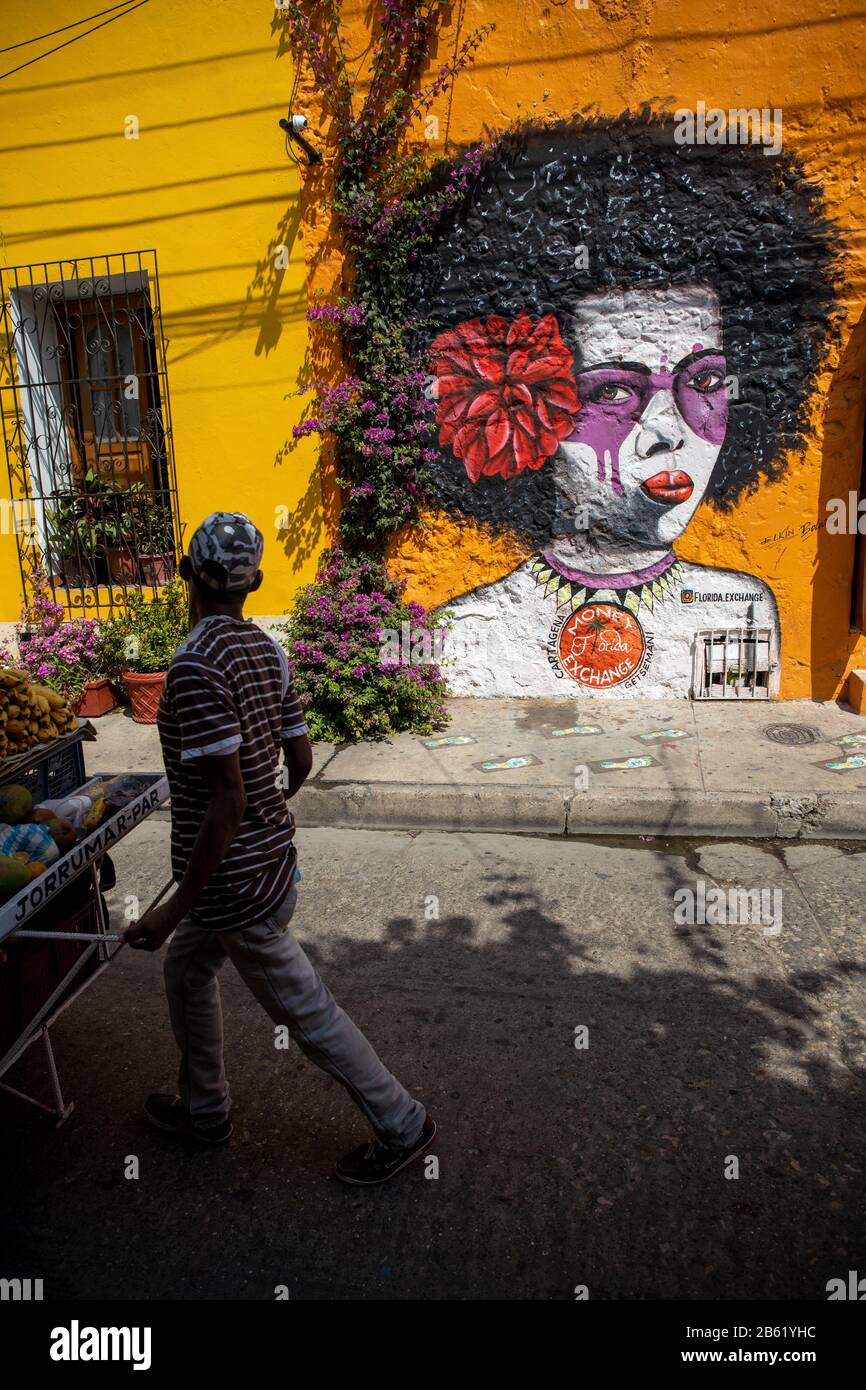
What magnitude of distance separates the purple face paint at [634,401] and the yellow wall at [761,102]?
2.22ft

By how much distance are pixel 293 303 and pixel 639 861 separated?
5252 mm

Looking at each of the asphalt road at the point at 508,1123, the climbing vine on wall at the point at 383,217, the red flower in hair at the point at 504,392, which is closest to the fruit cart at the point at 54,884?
the asphalt road at the point at 508,1123

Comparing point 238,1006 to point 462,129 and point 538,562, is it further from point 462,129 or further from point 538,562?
point 462,129

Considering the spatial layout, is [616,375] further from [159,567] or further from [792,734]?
[159,567]

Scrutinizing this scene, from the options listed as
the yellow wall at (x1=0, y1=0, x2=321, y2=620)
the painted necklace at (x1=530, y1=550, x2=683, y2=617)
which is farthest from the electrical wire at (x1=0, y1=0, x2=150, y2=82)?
the painted necklace at (x1=530, y1=550, x2=683, y2=617)

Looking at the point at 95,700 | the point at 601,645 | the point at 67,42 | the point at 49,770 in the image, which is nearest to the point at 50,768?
the point at 49,770

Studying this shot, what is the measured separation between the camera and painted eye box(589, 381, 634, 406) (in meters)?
6.93

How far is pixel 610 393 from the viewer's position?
6.95 meters

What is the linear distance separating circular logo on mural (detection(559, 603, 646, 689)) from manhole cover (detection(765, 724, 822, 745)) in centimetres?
125

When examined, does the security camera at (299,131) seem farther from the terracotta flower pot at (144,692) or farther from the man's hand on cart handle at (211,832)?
the man's hand on cart handle at (211,832)

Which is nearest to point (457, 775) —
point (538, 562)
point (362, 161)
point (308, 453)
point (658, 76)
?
point (538, 562)

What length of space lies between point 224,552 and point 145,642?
5.35 metres

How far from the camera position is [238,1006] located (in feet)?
11.8
